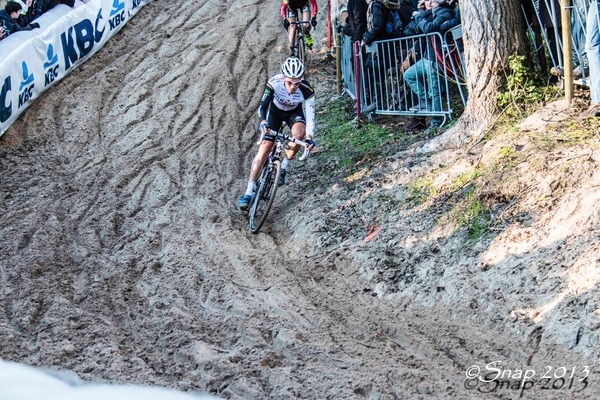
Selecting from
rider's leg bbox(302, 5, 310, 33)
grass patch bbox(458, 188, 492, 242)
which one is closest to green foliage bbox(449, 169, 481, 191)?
grass patch bbox(458, 188, 492, 242)

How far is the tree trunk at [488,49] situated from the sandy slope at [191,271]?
4.21 feet

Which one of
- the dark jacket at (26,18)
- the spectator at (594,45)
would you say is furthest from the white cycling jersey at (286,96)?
the dark jacket at (26,18)

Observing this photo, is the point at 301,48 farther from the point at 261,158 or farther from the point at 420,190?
the point at 420,190

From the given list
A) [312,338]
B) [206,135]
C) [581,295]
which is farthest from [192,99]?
[581,295]

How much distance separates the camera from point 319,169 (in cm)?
959

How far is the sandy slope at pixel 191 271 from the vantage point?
199 inches

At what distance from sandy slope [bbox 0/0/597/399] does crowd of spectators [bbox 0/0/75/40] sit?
131 cm

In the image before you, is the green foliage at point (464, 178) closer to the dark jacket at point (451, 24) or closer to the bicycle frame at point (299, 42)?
the dark jacket at point (451, 24)

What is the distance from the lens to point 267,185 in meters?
8.59

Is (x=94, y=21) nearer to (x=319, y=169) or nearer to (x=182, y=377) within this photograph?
(x=319, y=169)

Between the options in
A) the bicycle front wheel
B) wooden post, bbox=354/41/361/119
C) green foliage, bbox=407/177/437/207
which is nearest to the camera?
green foliage, bbox=407/177/437/207

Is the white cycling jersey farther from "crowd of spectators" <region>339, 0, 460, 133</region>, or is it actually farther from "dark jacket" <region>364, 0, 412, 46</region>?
"dark jacket" <region>364, 0, 412, 46</region>

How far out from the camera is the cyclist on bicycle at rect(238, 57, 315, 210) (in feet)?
28.1

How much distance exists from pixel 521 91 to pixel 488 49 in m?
0.65
